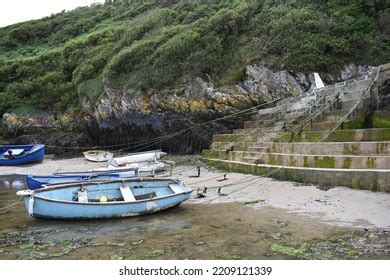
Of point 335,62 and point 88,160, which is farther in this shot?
point 88,160

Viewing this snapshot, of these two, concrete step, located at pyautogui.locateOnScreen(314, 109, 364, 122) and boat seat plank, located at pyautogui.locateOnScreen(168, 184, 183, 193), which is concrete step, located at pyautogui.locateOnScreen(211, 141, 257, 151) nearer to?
concrete step, located at pyautogui.locateOnScreen(314, 109, 364, 122)

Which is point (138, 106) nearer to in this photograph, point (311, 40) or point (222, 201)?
point (311, 40)

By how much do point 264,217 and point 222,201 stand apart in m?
2.24

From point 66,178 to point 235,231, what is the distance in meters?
7.81

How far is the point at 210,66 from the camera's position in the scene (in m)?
23.1

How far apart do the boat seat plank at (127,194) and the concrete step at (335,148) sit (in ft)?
18.7

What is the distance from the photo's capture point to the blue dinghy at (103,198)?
30.0 ft

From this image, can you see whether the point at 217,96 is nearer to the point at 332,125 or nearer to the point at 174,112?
the point at 174,112

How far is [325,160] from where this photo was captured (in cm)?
1120

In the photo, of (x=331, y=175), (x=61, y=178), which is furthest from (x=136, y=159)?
(x=331, y=175)

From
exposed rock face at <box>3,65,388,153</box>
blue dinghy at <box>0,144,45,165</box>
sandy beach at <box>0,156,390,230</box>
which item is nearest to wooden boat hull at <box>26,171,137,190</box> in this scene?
sandy beach at <box>0,156,390,230</box>

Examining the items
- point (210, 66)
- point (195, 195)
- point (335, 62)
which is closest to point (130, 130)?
point (210, 66)

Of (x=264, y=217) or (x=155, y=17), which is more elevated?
(x=155, y=17)

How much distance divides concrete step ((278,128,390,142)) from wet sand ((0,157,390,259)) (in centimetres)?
208
